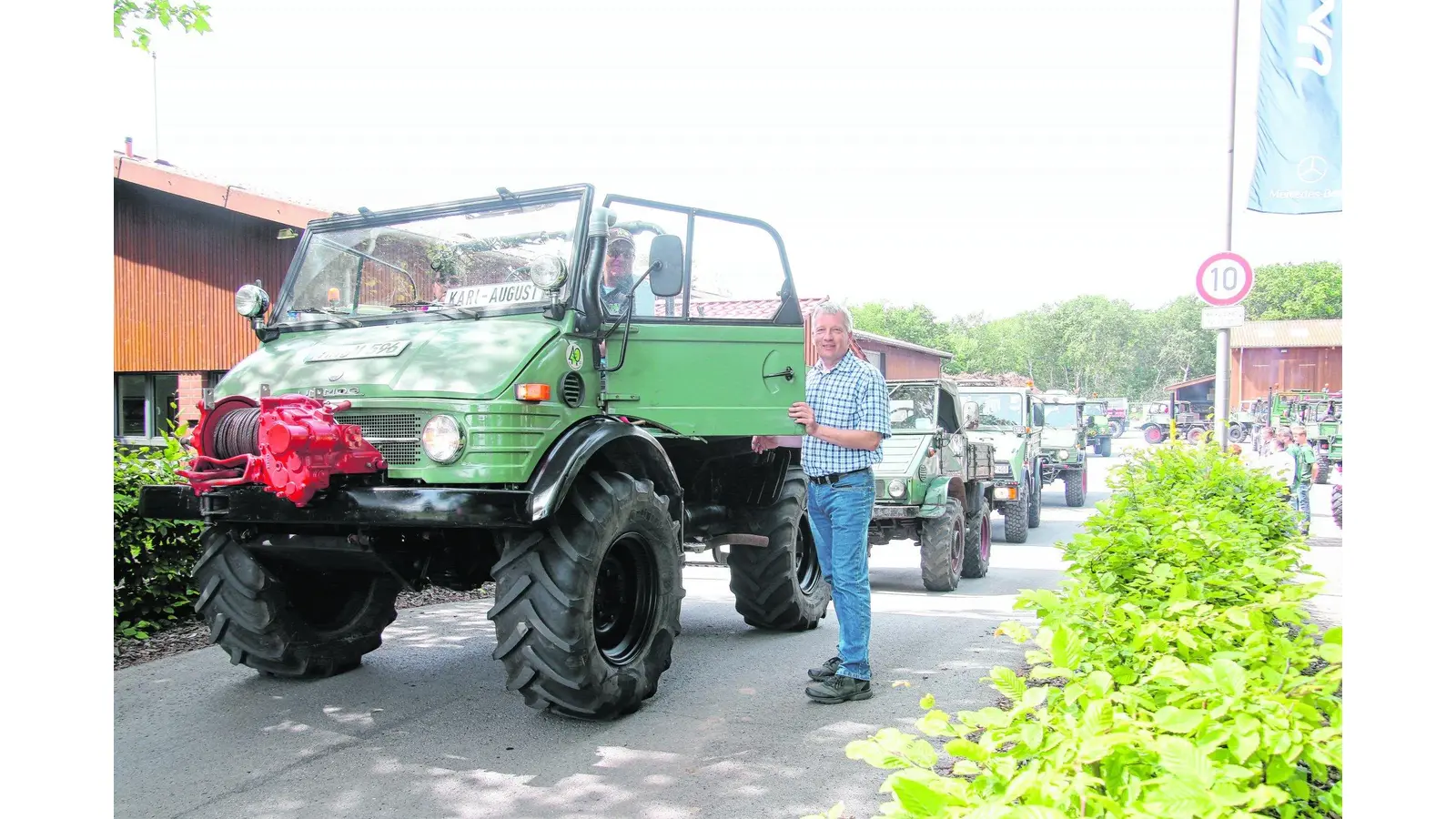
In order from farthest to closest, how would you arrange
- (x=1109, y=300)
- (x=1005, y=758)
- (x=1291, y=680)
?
(x=1109, y=300), (x=1291, y=680), (x=1005, y=758)

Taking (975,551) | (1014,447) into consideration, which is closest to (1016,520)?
(1014,447)

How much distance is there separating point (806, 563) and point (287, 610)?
3.68 metres

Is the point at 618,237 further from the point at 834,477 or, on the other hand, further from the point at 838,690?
the point at 838,690

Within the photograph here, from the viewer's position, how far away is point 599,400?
513 cm

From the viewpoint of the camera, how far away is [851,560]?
5.15 meters

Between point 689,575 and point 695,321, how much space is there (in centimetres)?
495

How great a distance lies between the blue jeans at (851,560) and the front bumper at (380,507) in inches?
67.5

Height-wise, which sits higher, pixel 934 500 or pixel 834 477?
pixel 834 477

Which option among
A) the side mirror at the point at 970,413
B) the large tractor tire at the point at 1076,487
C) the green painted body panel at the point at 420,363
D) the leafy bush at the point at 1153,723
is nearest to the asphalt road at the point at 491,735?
the leafy bush at the point at 1153,723

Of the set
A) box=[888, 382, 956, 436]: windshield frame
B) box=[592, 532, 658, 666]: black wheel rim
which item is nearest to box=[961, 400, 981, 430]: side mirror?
box=[888, 382, 956, 436]: windshield frame

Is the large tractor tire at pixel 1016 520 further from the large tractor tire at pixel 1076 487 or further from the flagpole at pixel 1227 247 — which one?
the large tractor tire at pixel 1076 487

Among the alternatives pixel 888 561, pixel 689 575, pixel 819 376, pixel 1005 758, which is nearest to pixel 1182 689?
pixel 1005 758

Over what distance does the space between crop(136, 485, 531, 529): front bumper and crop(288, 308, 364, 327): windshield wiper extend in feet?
4.34

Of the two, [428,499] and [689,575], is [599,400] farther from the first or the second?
[689,575]
